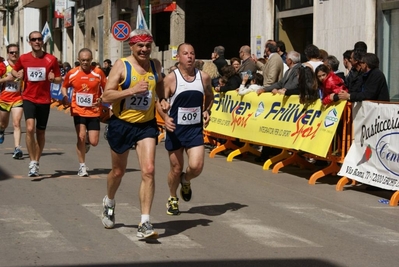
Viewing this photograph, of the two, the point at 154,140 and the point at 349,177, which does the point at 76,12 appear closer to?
the point at 349,177

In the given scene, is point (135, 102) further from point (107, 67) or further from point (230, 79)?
point (107, 67)

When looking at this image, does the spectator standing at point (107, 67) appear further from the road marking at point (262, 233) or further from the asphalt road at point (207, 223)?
the road marking at point (262, 233)

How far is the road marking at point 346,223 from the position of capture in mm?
8930

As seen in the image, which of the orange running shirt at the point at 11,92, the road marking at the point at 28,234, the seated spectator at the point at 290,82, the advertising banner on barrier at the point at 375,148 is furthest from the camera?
the orange running shirt at the point at 11,92

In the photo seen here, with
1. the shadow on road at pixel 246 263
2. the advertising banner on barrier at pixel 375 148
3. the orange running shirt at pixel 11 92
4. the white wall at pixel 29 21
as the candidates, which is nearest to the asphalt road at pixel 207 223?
the shadow on road at pixel 246 263

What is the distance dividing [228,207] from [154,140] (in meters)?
2.29

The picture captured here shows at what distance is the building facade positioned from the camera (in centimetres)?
1834

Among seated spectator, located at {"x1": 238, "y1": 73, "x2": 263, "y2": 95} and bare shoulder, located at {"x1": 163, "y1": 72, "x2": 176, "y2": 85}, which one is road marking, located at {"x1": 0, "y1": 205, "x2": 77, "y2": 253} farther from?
seated spectator, located at {"x1": 238, "y1": 73, "x2": 263, "y2": 95}

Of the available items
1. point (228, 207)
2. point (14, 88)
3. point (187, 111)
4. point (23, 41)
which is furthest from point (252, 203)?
point (23, 41)

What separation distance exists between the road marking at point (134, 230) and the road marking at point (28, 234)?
649 mm

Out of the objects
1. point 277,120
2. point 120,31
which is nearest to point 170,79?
point 277,120

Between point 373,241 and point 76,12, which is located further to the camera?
point 76,12

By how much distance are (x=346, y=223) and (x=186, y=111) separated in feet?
7.13

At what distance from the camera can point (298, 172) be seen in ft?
47.5
